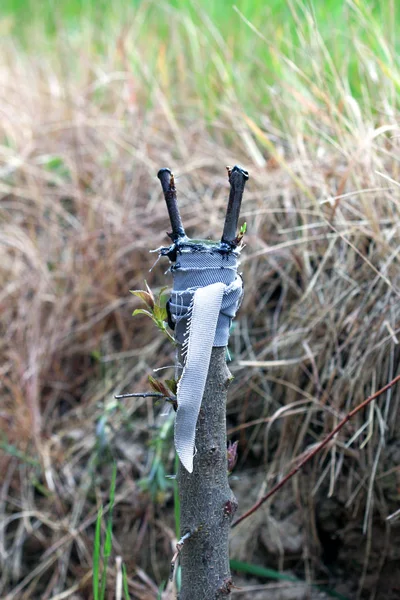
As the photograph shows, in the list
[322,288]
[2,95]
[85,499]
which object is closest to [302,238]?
[322,288]

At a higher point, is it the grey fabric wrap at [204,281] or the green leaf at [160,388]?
the grey fabric wrap at [204,281]

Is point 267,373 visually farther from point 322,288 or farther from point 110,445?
point 110,445

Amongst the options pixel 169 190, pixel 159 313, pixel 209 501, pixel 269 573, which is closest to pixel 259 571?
pixel 269 573

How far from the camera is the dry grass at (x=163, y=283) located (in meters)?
1.30

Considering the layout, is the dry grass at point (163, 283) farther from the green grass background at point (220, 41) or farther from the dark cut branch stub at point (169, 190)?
the dark cut branch stub at point (169, 190)

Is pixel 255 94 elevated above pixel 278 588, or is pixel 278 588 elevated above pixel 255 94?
pixel 255 94

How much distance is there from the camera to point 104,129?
6.86ft

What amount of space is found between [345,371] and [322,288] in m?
0.21

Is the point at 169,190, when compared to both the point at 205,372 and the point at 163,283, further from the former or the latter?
the point at 163,283

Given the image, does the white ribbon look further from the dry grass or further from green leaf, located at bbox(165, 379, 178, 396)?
the dry grass

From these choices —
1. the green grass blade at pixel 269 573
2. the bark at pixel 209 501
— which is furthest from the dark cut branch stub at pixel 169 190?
the green grass blade at pixel 269 573

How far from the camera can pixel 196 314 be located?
2.17 ft

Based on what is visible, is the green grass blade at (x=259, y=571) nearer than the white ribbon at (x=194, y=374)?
A: No

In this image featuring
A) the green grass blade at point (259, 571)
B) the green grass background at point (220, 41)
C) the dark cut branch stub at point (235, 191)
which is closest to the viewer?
the dark cut branch stub at point (235, 191)
